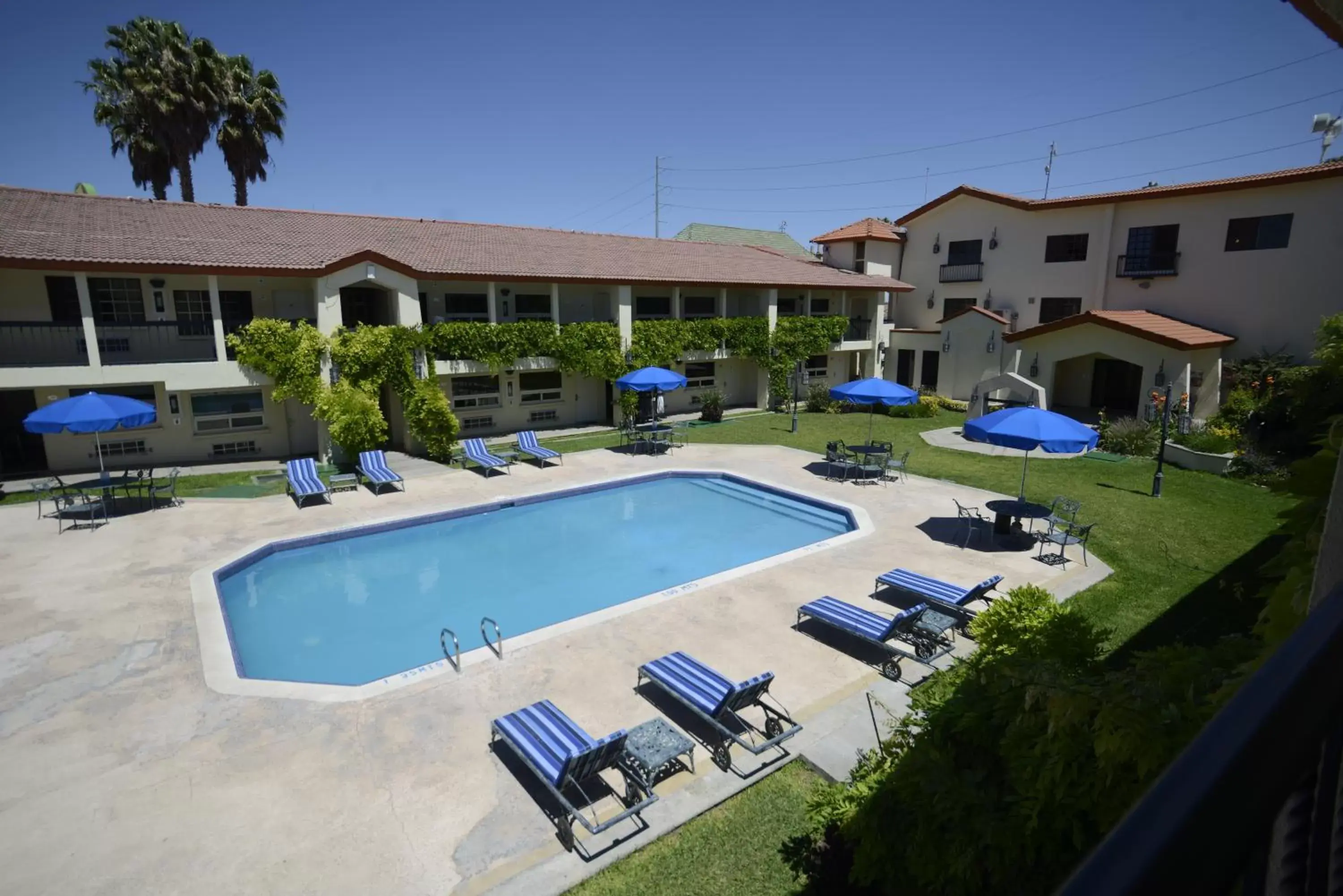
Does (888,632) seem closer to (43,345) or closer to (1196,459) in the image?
(1196,459)

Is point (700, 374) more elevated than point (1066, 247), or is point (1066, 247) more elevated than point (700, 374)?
point (1066, 247)

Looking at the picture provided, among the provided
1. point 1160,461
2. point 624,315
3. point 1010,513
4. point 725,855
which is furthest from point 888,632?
point 624,315

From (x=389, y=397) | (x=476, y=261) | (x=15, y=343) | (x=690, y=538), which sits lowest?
(x=690, y=538)

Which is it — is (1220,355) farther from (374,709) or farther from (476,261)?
(374,709)

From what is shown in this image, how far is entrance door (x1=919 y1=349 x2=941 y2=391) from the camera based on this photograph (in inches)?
1478

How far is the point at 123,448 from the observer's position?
2227cm

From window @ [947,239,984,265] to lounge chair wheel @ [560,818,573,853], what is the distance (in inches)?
1429

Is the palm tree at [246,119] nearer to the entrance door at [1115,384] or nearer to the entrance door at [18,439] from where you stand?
the entrance door at [18,439]

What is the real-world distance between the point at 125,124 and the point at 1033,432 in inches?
1573

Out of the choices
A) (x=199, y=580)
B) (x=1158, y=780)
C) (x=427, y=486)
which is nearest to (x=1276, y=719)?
(x=1158, y=780)

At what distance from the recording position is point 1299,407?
21672 mm

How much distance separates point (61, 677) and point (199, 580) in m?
3.56

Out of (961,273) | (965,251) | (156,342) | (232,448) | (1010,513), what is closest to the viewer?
(1010,513)

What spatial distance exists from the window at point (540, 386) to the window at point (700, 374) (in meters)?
6.82
